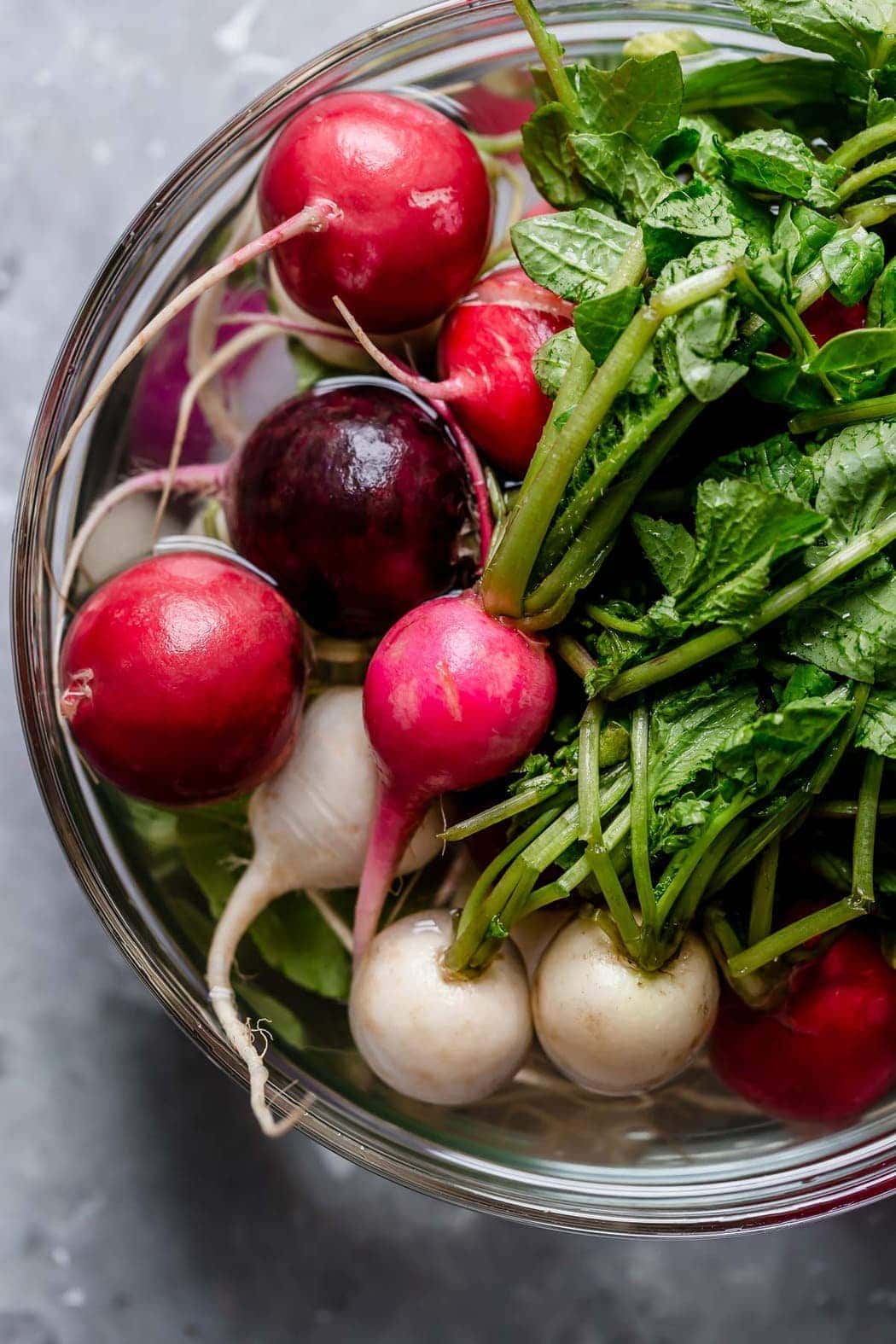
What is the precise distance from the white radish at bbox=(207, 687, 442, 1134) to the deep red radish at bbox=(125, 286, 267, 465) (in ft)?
0.79

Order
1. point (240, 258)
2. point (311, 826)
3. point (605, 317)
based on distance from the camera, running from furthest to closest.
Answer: point (311, 826)
point (240, 258)
point (605, 317)

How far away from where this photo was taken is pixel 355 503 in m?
0.82

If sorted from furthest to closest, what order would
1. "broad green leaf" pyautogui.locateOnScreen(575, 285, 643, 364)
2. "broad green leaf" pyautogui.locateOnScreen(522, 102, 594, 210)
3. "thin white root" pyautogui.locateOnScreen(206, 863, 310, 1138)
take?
"thin white root" pyautogui.locateOnScreen(206, 863, 310, 1138), "broad green leaf" pyautogui.locateOnScreen(522, 102, 594, 210), "broad green leaf" pyautogui.locateOnScreen(575, 285, 643, 364)

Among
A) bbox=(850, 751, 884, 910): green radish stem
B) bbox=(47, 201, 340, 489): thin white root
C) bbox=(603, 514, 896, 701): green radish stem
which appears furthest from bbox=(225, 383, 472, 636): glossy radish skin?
bbox=(850, 751, 884, 910): green radish stem

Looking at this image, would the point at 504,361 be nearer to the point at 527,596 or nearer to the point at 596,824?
the point at 527,596

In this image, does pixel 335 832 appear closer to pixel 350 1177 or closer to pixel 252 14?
→ pixel 350 1177

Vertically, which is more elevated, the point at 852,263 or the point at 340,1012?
the point at 852,263

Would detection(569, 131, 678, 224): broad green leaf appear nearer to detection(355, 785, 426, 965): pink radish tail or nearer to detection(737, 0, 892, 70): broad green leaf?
detection(737, 0, 892, 70): broad green leaf

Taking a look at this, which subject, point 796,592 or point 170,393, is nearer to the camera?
point 796,592

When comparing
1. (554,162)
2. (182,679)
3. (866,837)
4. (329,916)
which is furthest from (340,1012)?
(554,162)

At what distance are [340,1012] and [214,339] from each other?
0.55m

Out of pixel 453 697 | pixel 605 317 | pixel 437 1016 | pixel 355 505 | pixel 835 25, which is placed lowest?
pixel 437 1016

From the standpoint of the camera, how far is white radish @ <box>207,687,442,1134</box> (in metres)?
0.90

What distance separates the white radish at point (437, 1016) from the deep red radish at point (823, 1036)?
173 millimetres
